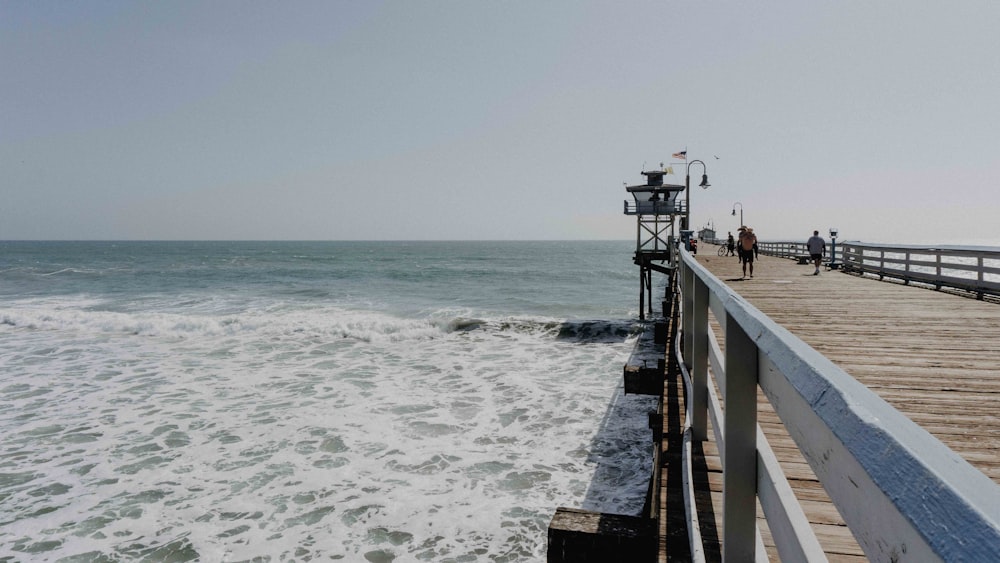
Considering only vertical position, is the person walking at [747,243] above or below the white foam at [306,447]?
above

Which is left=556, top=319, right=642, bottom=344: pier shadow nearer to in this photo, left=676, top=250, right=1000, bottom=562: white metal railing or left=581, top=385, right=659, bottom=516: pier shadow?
left=581, top=385, right=659, bottom=516: pier shadow

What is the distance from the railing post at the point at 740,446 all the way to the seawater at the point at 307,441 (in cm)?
537

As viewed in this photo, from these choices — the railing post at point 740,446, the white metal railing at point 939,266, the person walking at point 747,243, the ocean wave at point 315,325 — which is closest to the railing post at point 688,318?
the railing post at point 740,446

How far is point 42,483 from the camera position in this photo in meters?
8.26

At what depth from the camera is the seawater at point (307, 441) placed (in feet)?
22.9

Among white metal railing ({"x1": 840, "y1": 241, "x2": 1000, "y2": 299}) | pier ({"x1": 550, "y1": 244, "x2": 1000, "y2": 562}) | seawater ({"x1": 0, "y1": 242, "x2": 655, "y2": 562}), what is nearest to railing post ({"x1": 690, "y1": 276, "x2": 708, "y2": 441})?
pier ({"x1": 550, "y1": 244, "x2": 1000, "y2": 562})

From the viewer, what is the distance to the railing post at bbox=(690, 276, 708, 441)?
3361 mm

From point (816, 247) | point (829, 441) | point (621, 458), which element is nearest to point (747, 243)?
point (816, 247)

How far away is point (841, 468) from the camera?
0.87 m

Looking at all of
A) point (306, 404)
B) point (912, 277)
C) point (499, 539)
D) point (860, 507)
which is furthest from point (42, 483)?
point (912, 277)

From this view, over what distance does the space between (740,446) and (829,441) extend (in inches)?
31.2

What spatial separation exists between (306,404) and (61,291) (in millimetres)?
36760

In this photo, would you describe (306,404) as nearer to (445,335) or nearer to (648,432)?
(648,432)

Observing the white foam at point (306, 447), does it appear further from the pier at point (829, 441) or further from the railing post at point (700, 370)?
the railing post at point (700, 370)
